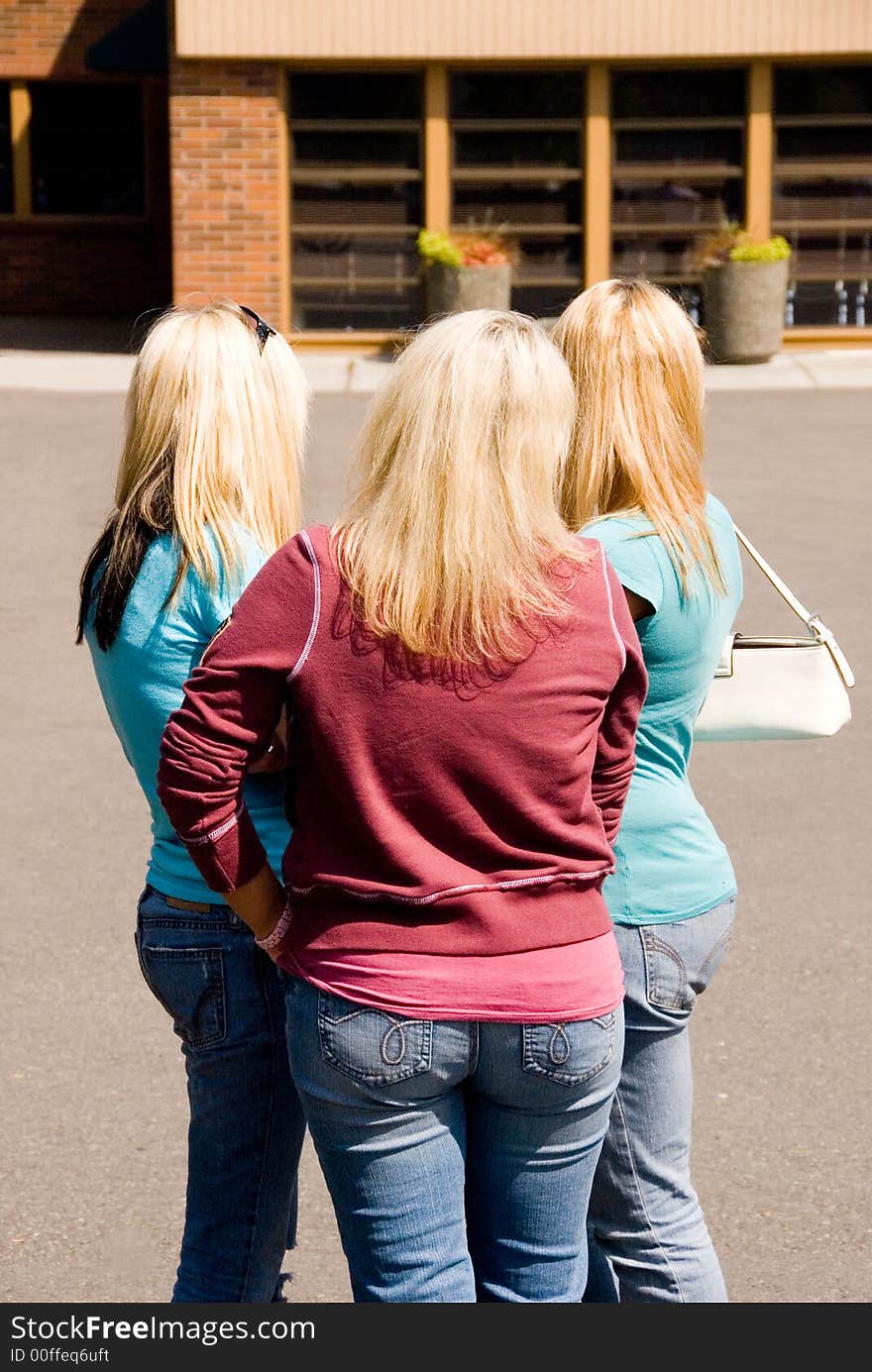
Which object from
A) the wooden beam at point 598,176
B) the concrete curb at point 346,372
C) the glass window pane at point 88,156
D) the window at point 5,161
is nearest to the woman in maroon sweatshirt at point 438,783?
the concrete curb at point 346,372

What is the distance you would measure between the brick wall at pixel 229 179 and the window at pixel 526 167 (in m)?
1.93

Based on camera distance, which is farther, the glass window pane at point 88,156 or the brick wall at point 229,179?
the glass window pane at point 88,156

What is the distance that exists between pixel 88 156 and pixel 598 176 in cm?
734

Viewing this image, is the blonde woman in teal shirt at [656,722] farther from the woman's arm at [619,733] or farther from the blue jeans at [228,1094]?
the blue jeans at [228,1094]

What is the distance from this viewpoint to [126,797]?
6.48 meters

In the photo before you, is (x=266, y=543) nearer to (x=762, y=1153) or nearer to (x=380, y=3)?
(x=762, y=1153)

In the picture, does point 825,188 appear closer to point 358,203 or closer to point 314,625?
point 358,203

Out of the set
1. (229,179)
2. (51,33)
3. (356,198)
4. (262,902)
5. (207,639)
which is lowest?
(262,902)

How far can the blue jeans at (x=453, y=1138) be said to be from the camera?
2.33 meters

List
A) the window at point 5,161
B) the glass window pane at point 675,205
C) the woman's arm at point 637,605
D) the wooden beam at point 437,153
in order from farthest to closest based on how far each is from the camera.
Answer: the window at point 5,161
the glass window pane at point 675,205
the wooden beam at point 437,153
the woman's arm at point 637,605

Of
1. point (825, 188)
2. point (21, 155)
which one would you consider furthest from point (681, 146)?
point (21, 155)

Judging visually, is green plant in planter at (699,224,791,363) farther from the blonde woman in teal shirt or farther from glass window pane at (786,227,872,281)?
the blonde woman in teal shirt

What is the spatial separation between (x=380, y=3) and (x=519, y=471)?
55.0ft

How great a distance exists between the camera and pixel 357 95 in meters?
18.6
